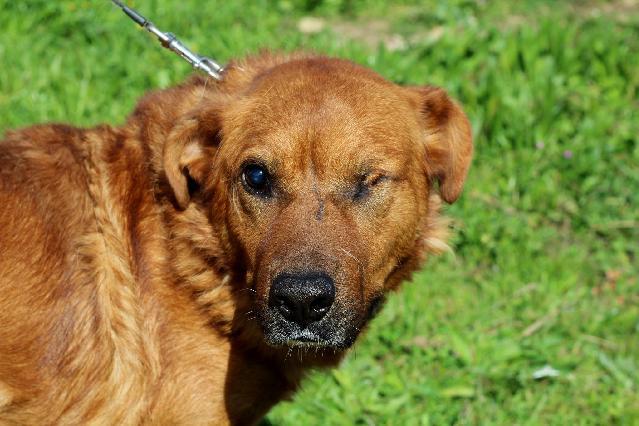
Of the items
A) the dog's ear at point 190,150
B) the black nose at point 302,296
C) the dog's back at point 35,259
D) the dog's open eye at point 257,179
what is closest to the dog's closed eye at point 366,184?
the dog's open eye at point 257,179

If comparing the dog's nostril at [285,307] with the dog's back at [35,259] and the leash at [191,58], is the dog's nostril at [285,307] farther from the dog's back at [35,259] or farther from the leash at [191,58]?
the leash at [191,58]

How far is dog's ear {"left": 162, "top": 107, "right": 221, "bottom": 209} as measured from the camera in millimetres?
4199

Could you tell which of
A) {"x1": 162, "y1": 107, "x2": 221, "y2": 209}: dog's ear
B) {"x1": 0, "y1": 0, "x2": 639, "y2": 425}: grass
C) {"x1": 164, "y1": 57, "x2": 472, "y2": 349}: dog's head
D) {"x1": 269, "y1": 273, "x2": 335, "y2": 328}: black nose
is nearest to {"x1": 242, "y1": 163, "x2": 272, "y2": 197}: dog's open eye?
{"x1": 164, "y1": 57, "x2": 472, "y2": 349}: dog's head

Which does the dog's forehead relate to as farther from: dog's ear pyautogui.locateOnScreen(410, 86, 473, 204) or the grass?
the grass

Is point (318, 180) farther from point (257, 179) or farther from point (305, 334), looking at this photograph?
point (305, 334)

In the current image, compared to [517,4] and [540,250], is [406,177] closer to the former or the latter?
[540,250]

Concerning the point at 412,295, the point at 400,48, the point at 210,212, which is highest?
the point at 210,212

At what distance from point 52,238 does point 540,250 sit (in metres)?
3.59

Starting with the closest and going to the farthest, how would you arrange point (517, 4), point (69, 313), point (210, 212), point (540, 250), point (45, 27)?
point (69, 313) → point (210, 212) → point (540, 250) → point (45, 27) → point (517, 4)

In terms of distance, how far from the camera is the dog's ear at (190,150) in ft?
13.8

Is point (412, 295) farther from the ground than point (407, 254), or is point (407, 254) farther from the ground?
point (407, 254)

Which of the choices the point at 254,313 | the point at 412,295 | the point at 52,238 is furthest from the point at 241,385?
the point at 412,295

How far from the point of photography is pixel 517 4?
8648mm

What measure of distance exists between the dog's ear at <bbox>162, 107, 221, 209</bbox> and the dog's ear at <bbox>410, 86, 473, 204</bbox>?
39.5 inches
